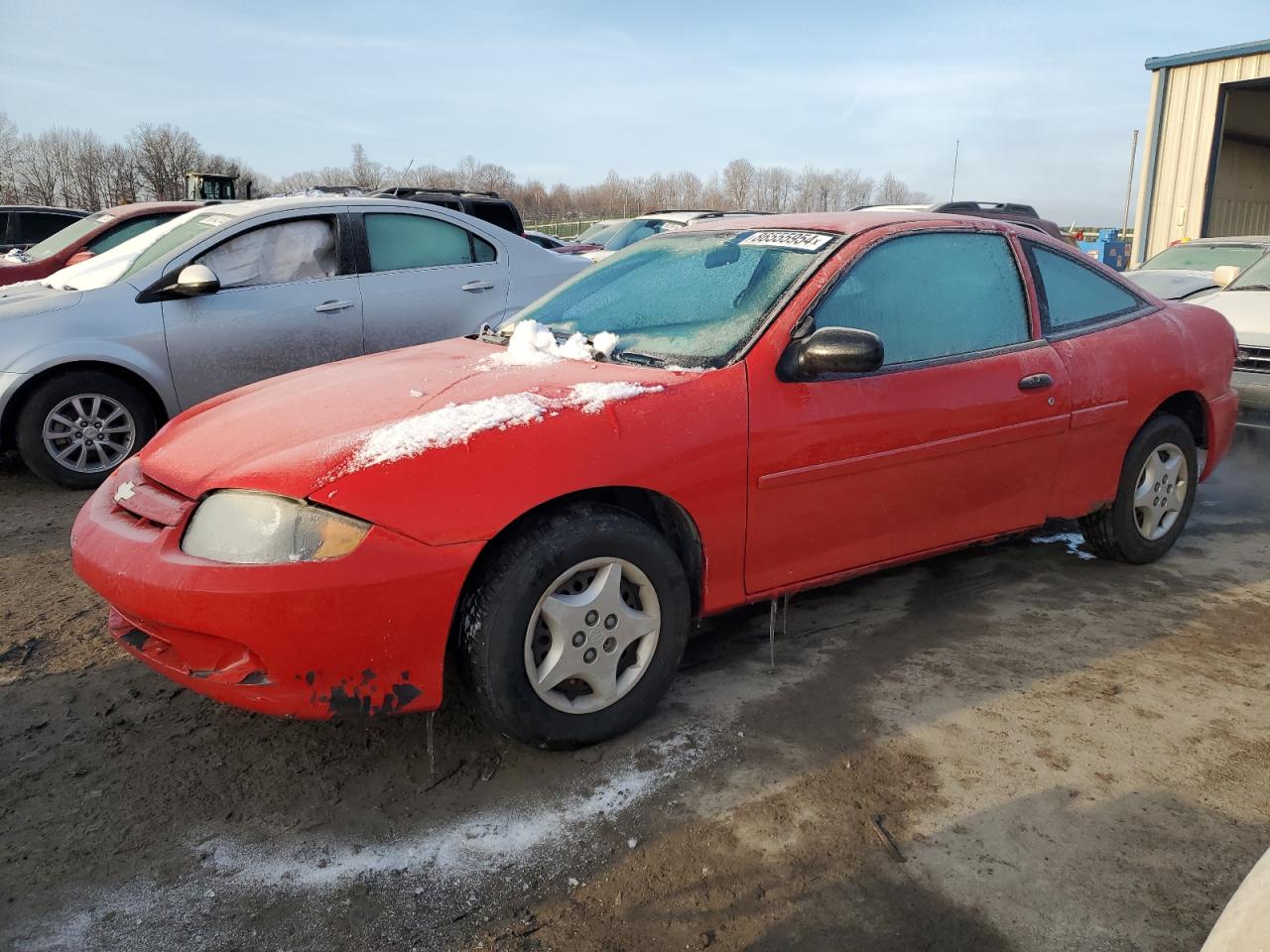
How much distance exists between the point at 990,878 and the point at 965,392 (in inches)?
66.7

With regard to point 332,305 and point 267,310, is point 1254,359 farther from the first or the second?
point 267,310

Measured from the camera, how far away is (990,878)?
2207mm

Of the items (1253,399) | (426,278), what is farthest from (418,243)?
(1253,399)

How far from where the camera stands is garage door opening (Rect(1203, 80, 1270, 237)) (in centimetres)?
1702

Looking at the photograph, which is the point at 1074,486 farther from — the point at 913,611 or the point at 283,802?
the point at 283,802

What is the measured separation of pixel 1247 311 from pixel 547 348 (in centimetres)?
600

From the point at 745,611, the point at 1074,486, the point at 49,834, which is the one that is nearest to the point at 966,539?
the point at 1074,486

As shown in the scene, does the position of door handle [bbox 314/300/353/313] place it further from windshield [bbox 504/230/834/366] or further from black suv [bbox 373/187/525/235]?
black suv [bbox 373/187/525/235]

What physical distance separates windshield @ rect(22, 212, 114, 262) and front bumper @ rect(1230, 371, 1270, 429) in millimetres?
8941

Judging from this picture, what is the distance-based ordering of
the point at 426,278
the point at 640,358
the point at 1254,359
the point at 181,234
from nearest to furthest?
the point at 640,358 → the point at 181,234 → the point at 426,278 → the point at 1254,359

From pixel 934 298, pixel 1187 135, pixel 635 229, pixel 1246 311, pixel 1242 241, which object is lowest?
pixel 1246 311

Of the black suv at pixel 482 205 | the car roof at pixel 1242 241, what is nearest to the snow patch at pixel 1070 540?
the car roof at pixel 1242 241

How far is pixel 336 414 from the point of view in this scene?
2705mm

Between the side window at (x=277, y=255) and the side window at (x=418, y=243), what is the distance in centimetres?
26
